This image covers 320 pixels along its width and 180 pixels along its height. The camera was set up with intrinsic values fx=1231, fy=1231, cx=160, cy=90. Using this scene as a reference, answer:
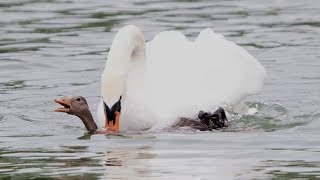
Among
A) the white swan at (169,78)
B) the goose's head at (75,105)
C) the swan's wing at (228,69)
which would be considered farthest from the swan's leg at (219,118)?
the goose's head at (75,105)

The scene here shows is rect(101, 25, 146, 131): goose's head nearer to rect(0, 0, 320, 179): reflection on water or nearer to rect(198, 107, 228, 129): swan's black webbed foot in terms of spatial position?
rect(0, 0, 320, 179): reflection on water

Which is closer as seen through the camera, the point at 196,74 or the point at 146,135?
the point at 146,135

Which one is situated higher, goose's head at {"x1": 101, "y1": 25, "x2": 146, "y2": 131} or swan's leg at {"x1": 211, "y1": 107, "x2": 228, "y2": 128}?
goose's head at {"x1": 101, "y1": 25, "x2": 146, "y2": 131}

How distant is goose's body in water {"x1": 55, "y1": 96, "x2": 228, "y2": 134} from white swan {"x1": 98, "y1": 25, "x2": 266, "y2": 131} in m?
0.15

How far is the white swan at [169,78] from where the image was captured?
11523 millimetres

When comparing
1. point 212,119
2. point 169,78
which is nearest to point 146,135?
point 212,119

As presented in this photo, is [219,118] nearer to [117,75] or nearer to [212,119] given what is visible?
[212,119]

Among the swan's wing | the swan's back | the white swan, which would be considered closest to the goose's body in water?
the white swan

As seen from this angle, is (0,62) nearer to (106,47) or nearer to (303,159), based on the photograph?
(106,47)

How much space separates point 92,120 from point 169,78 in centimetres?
157

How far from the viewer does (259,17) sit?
18547 mm

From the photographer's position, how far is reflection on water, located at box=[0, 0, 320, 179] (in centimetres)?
916

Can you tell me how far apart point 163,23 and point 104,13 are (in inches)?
59.4

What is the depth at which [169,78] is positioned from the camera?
12.8 metres
